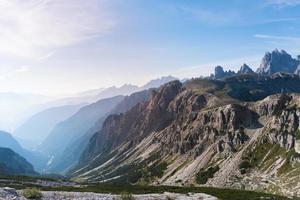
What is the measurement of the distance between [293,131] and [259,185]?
37.0m

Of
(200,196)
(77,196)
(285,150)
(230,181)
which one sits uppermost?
(77,196)

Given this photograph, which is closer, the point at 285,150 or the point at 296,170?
the point at 296,170

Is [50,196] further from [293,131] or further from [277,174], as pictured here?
[293,131]

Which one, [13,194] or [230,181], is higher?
[13,194]

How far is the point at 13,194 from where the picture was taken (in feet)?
170

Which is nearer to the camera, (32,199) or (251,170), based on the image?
(32,199)

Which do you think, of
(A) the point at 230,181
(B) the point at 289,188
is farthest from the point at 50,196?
(A) the point at 230,181

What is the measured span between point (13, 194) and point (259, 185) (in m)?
133

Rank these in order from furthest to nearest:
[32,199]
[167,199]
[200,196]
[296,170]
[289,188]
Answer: [296,170] → [289,188] → [200,196] → [167,199] → [32,199]

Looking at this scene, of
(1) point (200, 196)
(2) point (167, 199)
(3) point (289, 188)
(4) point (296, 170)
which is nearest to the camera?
(2) point (167, 199)

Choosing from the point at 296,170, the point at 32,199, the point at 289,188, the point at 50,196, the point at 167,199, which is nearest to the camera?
the point at 32,199

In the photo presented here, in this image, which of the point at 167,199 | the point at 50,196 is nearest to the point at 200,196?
the point at 167,199

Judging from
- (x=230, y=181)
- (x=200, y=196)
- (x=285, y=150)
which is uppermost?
(x=200, y=196)

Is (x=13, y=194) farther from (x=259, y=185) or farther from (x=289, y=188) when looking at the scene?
(x=259, y=185)
